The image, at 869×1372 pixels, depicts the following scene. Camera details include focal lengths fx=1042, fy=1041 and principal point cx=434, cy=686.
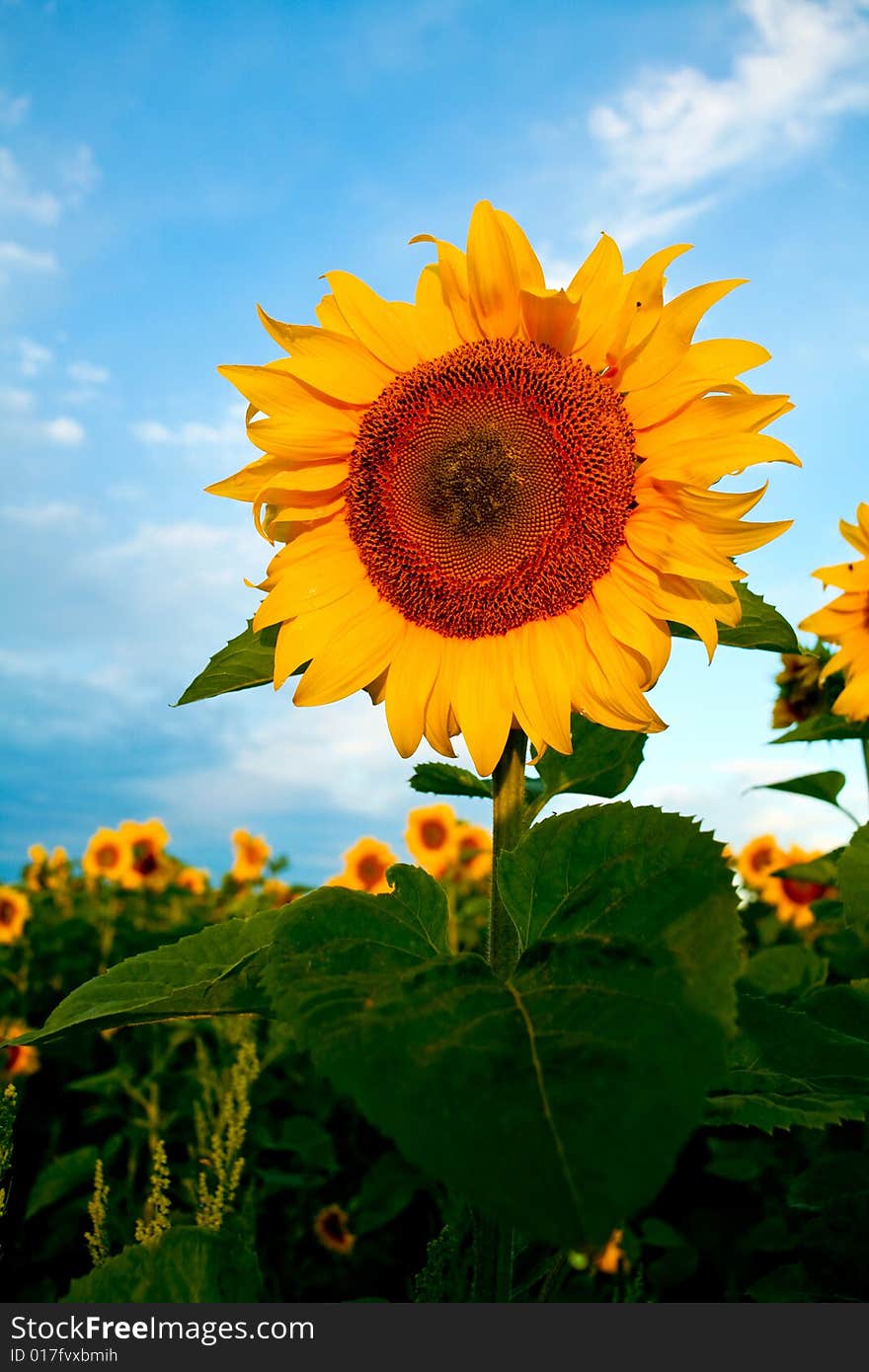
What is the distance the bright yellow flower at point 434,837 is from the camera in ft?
25.0

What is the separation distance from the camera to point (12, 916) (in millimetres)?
7734

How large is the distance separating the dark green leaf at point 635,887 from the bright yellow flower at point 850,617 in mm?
2499

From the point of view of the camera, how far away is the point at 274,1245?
4758mm

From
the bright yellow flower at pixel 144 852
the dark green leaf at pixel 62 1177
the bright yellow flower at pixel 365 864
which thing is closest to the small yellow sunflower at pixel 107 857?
the bright yellow flower at pixel 144 852

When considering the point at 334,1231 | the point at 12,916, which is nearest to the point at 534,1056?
the point at 334,1231

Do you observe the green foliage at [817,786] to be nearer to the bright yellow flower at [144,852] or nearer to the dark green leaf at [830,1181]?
the dark green leaf at [830,1181]

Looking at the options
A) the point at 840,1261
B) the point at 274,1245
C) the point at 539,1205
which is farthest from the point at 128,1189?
the point at 539,1205

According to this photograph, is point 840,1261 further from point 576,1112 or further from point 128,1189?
point 128,1189

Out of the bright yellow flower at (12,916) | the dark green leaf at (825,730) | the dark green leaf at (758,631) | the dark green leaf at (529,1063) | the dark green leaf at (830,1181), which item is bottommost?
the dark green leaf at (830,1181)

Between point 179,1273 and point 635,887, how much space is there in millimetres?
1187

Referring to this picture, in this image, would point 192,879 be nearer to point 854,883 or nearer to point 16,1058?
point 16,1058

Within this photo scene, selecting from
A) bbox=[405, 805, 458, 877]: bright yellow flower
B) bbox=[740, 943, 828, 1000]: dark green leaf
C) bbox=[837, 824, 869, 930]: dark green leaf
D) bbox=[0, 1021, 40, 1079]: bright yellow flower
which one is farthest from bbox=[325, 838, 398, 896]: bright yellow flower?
bbox=[837, 824, 869, 930]: dark green leaf

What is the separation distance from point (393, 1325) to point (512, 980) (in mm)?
648

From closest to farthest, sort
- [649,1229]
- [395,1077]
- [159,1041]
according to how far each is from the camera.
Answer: [395,1077] → [649,1229] → [159,1041]
